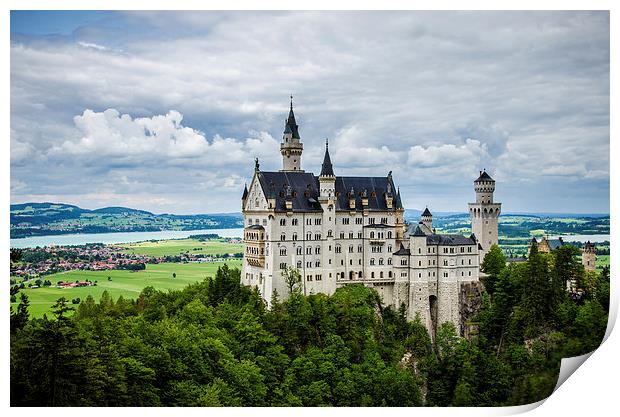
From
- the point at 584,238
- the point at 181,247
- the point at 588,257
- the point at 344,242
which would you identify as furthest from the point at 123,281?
the point at 588,257

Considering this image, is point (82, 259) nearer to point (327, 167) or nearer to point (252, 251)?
point (252, 251)

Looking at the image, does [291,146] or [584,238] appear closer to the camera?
[291,146]

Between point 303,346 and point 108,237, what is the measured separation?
2115 cm

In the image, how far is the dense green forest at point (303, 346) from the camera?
37.8 metres

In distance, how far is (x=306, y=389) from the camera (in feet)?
145

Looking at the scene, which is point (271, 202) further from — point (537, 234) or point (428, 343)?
point (537, 234)

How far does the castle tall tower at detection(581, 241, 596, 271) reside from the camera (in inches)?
2308

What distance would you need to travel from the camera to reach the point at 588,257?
194 feet

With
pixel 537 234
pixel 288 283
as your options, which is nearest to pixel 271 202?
pixel 288 283

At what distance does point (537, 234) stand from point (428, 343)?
61.8ft

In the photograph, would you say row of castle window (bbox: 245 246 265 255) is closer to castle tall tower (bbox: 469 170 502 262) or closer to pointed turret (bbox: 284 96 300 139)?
pointed turret (bbox: 284 96 300 139)

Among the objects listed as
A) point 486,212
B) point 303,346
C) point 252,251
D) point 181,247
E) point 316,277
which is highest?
point 486,212

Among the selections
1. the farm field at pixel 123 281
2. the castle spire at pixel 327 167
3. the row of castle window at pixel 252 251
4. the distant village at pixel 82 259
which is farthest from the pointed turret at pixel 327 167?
the distant village at pixel 82 259

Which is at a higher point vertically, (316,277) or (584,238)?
(584,238)
